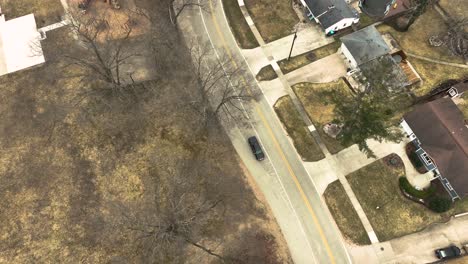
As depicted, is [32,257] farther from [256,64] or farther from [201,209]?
[256,64]

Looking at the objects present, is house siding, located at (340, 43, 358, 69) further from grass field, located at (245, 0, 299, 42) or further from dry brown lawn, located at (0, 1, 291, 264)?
dry brown lawn, located at (0, 1, 291, 264)

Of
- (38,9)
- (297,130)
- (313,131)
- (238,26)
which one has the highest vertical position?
(38,9)

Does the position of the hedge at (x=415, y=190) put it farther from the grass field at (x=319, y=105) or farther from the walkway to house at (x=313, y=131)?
the grass field at (x=319, y=105)

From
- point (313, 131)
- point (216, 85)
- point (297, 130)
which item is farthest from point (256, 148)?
point (216, 85)

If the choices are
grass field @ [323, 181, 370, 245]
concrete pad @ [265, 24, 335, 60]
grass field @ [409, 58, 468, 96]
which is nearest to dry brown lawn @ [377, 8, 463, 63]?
grass field @ [409, 58, 468, 96]

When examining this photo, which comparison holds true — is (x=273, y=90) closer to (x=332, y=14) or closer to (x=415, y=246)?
(x=332, y=14)

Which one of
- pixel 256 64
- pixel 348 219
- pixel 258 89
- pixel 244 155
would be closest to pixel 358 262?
pixel 348 219
